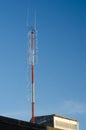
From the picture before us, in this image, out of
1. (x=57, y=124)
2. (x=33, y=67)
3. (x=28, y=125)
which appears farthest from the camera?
(x=57, y=124)

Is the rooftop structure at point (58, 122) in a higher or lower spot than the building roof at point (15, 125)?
higher

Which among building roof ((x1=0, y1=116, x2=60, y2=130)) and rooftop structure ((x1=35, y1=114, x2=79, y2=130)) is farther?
rooftop structure ((x1=35, y1=114, x2=79, y2=130))

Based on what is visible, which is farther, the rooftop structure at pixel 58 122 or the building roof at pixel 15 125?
the rooftop structure at pixel 58 122

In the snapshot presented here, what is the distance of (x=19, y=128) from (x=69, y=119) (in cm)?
12278

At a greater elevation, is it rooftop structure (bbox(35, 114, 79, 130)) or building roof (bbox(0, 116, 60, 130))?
rooftop structure (bbox(35, 114, 79, 130))

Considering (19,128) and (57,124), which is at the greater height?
(57,124)

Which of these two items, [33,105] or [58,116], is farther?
[58,116]

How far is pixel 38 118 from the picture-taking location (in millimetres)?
148125

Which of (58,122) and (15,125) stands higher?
(58,122)

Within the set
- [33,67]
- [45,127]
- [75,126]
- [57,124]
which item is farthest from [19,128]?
[75,126]

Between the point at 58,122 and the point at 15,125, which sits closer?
the point at 15,125

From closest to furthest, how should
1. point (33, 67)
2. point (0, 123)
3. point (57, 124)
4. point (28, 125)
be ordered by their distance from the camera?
point (0, 123)
point (28, 125)
point (33, 67)
point (57, 124)

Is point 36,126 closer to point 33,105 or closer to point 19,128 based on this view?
point 19,128

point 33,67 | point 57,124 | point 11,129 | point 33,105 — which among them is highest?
point 57,124
